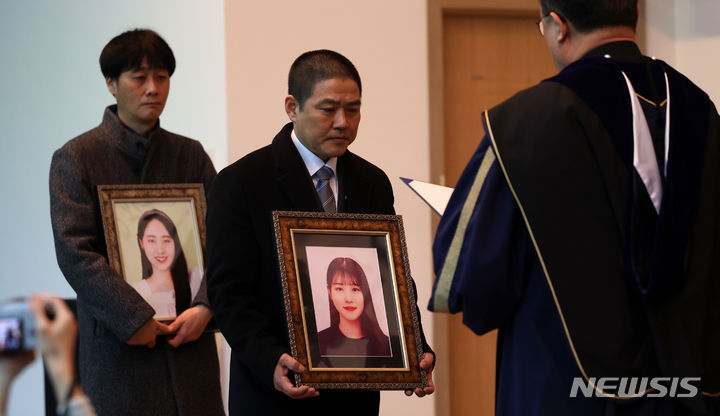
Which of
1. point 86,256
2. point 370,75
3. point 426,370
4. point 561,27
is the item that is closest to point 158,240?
point 86,256

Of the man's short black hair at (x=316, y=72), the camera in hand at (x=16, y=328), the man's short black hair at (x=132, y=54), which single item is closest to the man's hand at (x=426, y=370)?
the man's short black hair at (x=316, y=72)

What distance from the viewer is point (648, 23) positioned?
5.45m

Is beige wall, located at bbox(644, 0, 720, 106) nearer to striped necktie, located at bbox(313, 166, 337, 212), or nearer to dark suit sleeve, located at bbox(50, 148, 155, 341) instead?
striped necktie, located at bbox(313, 166, 337, 212)

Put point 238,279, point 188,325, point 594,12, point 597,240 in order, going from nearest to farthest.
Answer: point 597,240
point 594,12
point 238,279
point 188,325

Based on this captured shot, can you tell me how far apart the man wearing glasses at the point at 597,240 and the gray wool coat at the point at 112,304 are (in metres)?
1.26

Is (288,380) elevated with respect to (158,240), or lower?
lower

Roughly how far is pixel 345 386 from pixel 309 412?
0.18 meters

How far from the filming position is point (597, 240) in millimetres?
1899

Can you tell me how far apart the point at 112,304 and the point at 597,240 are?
1575 millimetres

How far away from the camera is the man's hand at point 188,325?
9.71ft

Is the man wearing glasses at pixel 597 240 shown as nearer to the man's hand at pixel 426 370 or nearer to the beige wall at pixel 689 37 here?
the man's hand at pixel 426 370

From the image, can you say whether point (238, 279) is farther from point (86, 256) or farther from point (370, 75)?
point (370, 75)

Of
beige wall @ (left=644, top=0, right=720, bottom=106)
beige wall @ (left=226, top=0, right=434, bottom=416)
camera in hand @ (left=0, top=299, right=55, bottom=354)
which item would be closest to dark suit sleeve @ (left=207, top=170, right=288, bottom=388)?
camera in hand @ (left=0, top=299, right=55, bottom=354)

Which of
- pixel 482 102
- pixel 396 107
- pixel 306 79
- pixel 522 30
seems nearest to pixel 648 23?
pixel 522 30
